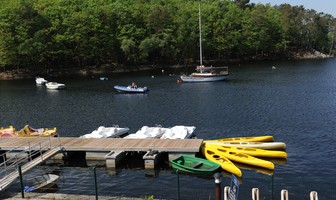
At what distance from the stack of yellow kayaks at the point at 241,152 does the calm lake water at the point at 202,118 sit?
716mm

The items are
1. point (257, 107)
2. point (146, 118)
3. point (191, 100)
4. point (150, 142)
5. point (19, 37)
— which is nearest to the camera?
point (150, 142)

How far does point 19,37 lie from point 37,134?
7390cm

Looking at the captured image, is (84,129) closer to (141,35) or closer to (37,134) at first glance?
(37,134)

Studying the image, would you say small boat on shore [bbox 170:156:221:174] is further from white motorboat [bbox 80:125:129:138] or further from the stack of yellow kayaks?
white motorboat [bbox 80:125:129:138]

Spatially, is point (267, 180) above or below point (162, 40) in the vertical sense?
below

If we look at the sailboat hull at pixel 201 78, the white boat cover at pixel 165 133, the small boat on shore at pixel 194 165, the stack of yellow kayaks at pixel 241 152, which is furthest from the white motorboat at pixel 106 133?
the sailboat hull at pixel 201 78

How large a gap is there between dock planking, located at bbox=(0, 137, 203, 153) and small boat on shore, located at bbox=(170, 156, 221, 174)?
1.07 metres

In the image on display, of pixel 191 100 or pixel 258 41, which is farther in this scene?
pixel 258 41

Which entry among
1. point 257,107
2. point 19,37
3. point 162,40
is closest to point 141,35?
point 162,40

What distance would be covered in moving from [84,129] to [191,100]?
21.0 meters

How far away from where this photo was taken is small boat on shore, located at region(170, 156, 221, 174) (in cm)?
2483

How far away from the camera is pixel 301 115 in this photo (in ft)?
143

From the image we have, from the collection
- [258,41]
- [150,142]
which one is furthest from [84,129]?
[258,41]

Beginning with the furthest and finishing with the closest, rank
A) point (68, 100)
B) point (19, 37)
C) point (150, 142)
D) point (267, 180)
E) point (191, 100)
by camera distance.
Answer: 1. point (19, 37)
2. point (68, 100)
3. point (191, 100)
4. point (150, 142)
5. point (267, 180)
